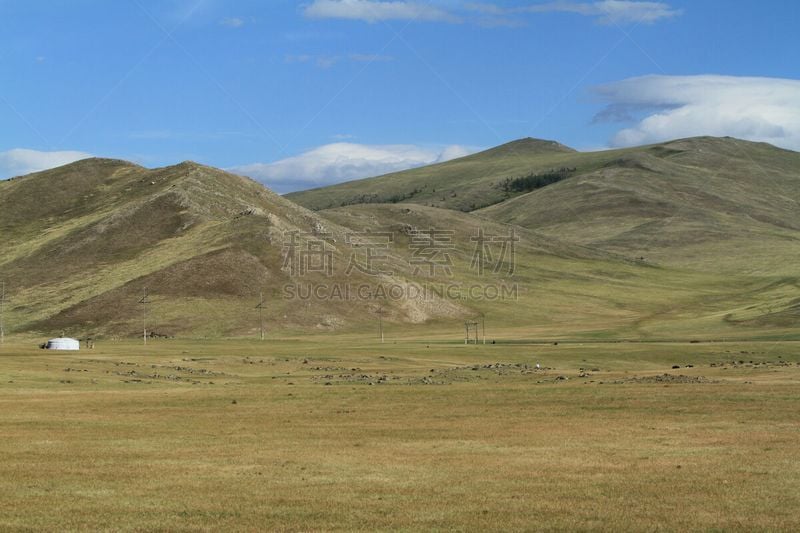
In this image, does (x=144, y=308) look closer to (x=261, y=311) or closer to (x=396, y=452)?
(x=261, y=311)

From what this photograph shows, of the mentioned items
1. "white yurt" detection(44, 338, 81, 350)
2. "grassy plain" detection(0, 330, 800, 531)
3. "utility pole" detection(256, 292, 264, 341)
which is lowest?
"grassy plain" detection(0, 330, 800, 531)

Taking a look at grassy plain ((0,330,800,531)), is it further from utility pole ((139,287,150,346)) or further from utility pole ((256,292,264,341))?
utility pole ((256,292,264,341))

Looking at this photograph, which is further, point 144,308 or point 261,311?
point 261,311

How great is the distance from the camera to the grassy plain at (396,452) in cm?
2575

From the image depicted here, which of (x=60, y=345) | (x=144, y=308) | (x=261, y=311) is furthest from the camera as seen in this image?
(x=261, y=311)

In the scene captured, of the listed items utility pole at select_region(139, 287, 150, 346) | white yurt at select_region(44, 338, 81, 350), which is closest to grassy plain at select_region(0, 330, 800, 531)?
white yurt at select_region(44, 338, 81, 350)

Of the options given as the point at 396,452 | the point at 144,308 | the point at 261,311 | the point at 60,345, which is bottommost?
the point at 396,452

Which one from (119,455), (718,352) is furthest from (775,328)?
(119,455)

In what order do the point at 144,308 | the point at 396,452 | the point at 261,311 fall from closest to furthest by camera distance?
the point at 396,452 → the point at 144,308 → the point at 261,311

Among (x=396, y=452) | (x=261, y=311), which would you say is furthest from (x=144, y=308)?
(x=396, y=452)

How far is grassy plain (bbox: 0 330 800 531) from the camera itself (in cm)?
2575

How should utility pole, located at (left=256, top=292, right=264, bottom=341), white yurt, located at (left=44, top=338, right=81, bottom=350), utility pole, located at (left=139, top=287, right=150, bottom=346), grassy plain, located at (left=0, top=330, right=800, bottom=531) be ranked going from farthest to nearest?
utility pole, located at (left=256, top=292, right=264, bottom=341) < utility pole, located at (left=139, top=287, right=150, bottom=346) < white yurt, located at (left=44, top=338, right=81, bottom=350) < grassy plain, located at (left=0, top=330, right=800, bottom=531)

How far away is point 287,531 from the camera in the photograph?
78.6 ft

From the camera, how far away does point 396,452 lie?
37.8 metres
